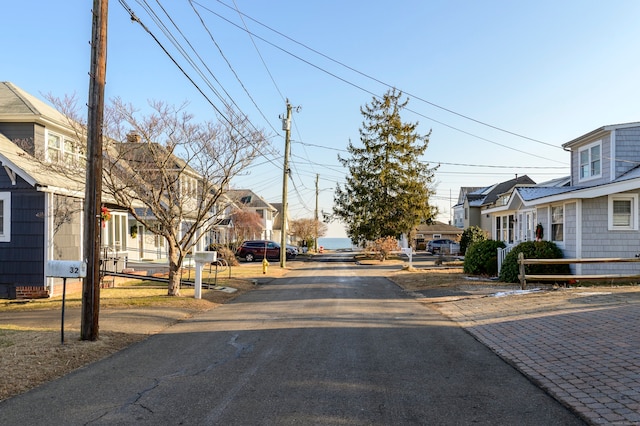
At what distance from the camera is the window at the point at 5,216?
15469mm

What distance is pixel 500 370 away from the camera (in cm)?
695

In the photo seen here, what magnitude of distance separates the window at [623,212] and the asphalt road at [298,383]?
1079cm

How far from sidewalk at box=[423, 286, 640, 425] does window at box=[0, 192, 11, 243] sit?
41.4 feet

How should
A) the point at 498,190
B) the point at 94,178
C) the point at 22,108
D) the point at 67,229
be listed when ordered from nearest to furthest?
1. the point at 94,178
2. the point at 67,229
3. the point at 22,108
4. the point at 498,190

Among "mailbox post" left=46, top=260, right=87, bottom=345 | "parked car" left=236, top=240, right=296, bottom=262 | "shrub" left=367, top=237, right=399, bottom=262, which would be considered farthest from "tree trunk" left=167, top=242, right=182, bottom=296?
"shrub" left=367, top=237, right=399, bottom=262

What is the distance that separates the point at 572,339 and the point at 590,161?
15.0 m

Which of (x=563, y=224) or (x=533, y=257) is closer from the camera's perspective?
(x=533, y=257)

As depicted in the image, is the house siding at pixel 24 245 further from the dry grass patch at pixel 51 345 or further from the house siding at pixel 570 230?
the house siding at pixel 570 230

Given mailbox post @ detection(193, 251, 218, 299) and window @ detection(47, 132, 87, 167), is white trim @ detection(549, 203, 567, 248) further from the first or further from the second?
window @ detection(47, 132, 87, 167)

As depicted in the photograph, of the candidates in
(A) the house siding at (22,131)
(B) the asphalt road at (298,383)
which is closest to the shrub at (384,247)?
(A) the house siding at (22,131)

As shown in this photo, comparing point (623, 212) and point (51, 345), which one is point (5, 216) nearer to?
point (51, 345)

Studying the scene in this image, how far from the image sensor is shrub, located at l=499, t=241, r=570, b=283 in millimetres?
18344

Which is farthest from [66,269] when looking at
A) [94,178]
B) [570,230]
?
[570,230]

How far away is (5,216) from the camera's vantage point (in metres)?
15.5
